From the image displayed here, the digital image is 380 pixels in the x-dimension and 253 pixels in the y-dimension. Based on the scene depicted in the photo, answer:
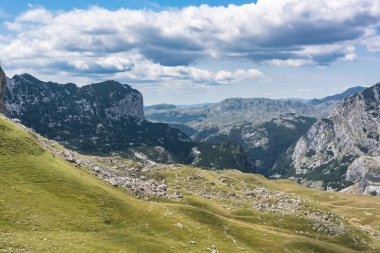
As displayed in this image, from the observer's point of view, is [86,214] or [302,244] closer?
[86,214]

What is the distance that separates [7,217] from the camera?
71625mm

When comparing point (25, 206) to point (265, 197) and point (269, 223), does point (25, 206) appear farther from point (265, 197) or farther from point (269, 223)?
point (265, 197)

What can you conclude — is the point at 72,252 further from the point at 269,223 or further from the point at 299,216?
the point at 299,216

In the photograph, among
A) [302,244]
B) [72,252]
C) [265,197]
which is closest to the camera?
[72,252]

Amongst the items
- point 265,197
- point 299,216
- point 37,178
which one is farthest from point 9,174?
point 265,197

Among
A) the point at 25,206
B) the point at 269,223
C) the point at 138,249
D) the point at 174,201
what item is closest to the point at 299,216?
the point at 269,223

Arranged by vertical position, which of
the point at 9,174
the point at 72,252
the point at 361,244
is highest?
the point at 9,174

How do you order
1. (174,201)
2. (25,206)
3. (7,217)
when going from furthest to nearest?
(174,201) → (25,206) → (7,217)

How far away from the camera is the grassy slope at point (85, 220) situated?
69.2 meters

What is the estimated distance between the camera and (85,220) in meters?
82.3

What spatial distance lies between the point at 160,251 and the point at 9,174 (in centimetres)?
3689

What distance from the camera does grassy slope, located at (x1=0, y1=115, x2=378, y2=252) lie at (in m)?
69.2

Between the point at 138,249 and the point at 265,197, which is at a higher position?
the point at 138,249

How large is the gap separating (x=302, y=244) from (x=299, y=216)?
31.4 metres
